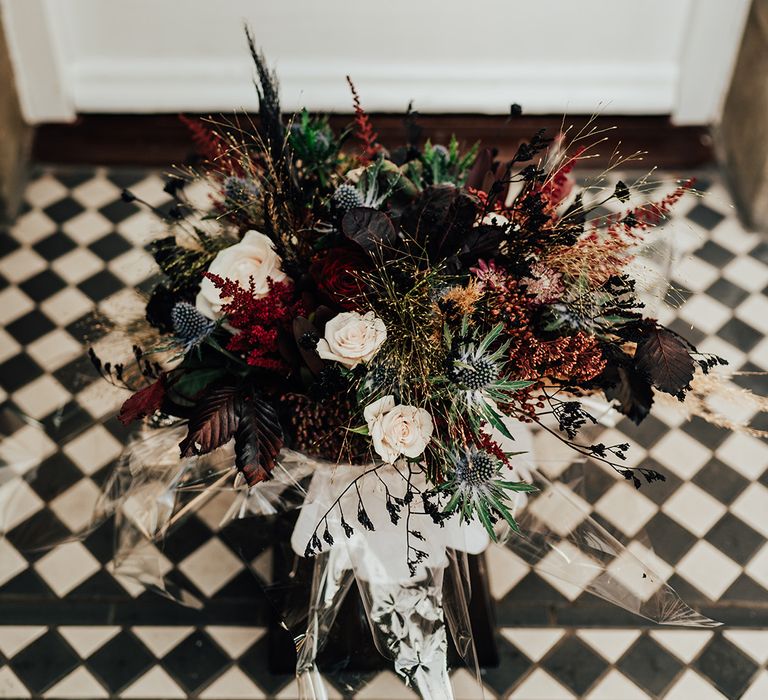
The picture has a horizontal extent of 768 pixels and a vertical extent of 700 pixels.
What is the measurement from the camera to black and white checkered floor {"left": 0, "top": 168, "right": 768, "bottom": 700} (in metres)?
1.27

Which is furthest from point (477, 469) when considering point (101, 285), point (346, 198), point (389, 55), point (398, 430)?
point (389, 55)

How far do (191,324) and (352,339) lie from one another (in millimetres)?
222

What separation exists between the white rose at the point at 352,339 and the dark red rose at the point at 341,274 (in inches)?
1.5

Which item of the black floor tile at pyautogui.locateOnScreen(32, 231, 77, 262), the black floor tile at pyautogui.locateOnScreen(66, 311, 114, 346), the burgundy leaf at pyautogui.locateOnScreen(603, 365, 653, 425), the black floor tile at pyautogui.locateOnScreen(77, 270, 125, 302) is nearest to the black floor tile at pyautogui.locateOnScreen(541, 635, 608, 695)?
the burgundy leaf at pyautogui.locateOnScreen(603, 365, 653, 425)

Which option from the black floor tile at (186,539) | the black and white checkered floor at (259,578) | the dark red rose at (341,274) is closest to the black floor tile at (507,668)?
the black and white checkered floor at (259,578)

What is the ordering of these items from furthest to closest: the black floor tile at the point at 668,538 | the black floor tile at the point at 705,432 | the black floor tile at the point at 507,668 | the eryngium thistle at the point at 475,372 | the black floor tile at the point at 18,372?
the black floor tile at the point at 18,372 → the black floor tile at the point at 705,432 → the black floor tile at the point at 668,538 → the black floor tile at the point at 507,668 → the eryngium thistle at the point at 475,372

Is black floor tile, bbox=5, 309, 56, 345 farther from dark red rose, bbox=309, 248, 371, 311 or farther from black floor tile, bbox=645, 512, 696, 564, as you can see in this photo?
black floor tile, bbox=645, 512, 696, 564

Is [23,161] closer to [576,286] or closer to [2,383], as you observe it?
[2,383]

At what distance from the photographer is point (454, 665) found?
1.24 m

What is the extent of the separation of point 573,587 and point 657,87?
1283mm

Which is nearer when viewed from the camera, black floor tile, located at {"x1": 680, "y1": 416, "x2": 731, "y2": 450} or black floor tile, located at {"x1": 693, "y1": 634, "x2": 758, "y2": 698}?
black floor tile, located at {"x1": 693, "y1": 634, "x2": 758, "y2": 698}

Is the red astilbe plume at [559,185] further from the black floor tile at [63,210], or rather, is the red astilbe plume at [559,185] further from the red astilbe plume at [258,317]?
the black floor tile at [63,210]

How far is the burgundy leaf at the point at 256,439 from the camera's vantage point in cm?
101

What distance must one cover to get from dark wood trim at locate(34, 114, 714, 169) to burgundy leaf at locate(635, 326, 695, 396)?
1.11 metres
